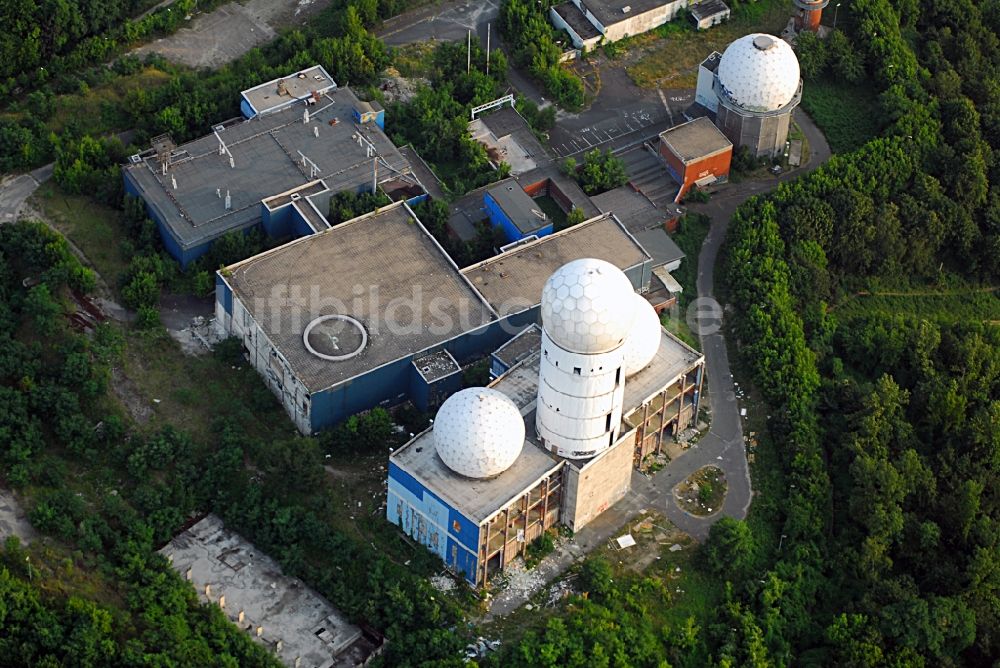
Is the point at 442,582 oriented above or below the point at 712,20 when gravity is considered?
below

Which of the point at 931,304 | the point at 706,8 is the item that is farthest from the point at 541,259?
the point at 706,8

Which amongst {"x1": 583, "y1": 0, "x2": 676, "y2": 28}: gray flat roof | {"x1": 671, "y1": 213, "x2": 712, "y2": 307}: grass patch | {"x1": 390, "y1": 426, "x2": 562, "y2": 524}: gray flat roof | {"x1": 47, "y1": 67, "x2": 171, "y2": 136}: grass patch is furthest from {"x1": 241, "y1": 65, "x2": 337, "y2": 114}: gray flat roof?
{"x1": 390, "y1": 426, "x2": 562, "y2": 524}: gray flat roof

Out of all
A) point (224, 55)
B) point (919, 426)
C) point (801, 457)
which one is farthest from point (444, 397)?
point (224, 55)

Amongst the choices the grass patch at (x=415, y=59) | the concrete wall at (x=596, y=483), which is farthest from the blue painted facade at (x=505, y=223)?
the concrete wall at (x=596, y=483)

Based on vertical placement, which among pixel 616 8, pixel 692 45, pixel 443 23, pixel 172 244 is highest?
pixel 616 8

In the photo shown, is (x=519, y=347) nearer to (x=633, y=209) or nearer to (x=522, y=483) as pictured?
(x=522, y=483)

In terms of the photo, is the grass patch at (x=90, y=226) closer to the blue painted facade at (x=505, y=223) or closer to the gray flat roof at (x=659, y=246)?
the blue painted facade at (x=505, y=223)
